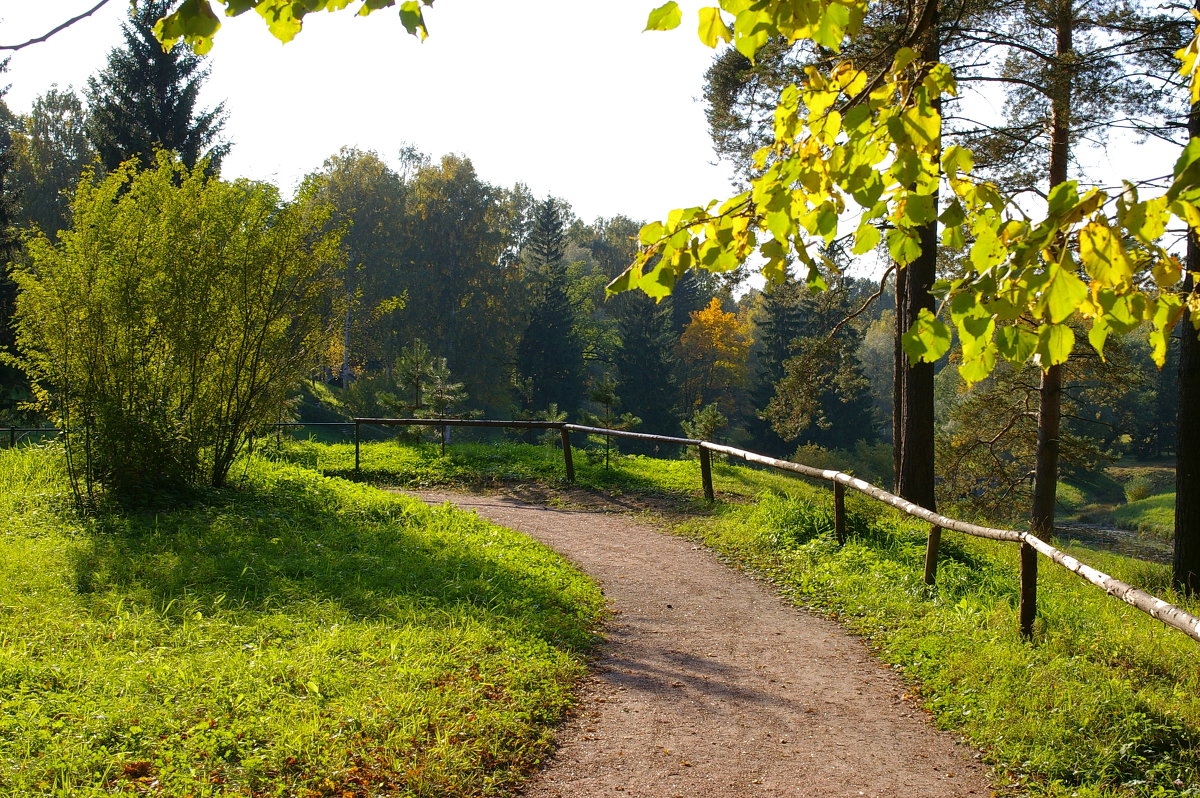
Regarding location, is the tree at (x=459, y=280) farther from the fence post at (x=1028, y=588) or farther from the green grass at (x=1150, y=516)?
the fence post at (x=1028, y=588)

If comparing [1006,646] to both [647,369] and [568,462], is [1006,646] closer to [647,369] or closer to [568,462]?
[568,462]

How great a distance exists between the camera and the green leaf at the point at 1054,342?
2.14 metres

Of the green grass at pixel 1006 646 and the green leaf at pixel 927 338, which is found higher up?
the green leaf at pixel 927 338

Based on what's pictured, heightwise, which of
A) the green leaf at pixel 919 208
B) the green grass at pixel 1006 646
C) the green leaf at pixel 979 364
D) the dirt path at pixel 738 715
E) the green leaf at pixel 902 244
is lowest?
the dirt path at pixel 738 715

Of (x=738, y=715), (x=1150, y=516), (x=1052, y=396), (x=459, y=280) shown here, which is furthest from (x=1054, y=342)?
(x=459, y=280)

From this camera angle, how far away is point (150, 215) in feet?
31.1

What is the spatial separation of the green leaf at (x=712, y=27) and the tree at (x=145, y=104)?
1148 inches

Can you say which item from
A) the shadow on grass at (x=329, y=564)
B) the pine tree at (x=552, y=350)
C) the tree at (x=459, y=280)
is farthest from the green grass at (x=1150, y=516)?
the shadow on grass at (x=329, y=564)

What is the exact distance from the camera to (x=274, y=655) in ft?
16.9

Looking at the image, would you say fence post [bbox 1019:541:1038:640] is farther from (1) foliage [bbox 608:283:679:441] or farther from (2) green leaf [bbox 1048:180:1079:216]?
(1) foliage [bbox 608:283:679:441]

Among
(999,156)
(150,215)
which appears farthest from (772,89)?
(150,215)

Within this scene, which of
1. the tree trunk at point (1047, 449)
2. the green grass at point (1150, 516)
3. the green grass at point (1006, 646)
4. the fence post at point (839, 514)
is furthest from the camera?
the green grass at point (1150, 516)

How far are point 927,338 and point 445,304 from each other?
46912mm

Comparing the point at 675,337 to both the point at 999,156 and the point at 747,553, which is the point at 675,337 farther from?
the point at 747,553
